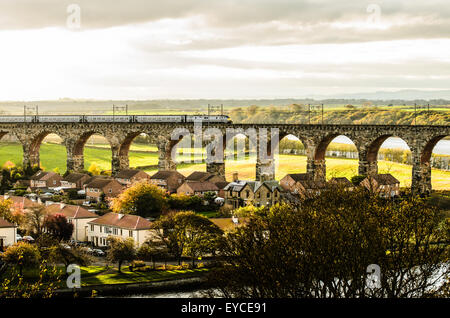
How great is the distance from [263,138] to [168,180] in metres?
12.3

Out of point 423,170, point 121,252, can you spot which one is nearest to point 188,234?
point 121,252

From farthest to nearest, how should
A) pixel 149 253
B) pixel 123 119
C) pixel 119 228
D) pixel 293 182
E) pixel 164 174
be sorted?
pixel 123 119, pixel 164 174, pixel 293 182, pixel 119 228, pixel 149 253

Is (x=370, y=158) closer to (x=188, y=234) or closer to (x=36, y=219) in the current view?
(x=188, y=234)

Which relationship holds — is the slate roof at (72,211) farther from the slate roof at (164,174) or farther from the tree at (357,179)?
the tree at (357,179)

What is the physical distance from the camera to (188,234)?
49719mm

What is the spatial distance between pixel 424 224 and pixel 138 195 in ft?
108

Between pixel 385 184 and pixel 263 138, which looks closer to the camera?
pixel 385 184

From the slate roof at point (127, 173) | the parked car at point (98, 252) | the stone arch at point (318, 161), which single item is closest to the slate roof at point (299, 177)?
the stone arch at point (318, 161)

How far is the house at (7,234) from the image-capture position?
161ft

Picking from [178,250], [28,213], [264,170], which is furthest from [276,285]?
[264,170]

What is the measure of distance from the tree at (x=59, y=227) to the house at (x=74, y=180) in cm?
2335

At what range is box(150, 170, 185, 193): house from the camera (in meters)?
71.6

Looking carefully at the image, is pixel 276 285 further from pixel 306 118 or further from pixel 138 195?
pixel 306 118
